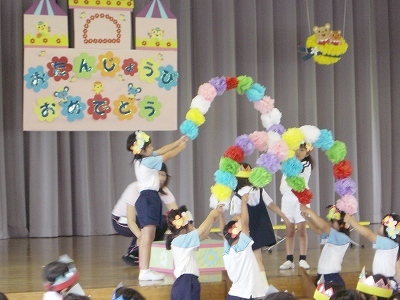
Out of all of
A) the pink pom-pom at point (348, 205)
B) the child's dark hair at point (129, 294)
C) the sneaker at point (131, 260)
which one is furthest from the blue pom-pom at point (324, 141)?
the child's dark hair at point (129, 294)

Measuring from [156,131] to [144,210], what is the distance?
373 centimetres

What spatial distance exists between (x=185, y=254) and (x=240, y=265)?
0.43 meters

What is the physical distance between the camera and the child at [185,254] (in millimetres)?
5246

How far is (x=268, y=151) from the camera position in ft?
18.0

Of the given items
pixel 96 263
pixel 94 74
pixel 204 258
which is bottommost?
pixel 96 263

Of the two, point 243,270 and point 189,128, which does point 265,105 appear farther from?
point 243,270

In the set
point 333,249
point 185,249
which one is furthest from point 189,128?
point 333,249

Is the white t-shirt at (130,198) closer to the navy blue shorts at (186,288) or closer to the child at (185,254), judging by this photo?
the child at (185,254)

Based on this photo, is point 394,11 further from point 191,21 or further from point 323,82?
point 191,21

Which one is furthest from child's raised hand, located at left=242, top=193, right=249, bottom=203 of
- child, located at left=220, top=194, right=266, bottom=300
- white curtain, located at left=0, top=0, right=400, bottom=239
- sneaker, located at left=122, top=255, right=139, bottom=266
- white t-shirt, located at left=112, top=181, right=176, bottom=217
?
white curtain, located at left=0, top=0, right=400, bottom=239

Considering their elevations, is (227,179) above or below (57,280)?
above

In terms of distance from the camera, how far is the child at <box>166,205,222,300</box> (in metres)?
5.25

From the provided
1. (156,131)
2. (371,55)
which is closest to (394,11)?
(371,55)

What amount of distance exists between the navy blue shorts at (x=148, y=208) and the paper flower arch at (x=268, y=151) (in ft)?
1.97
